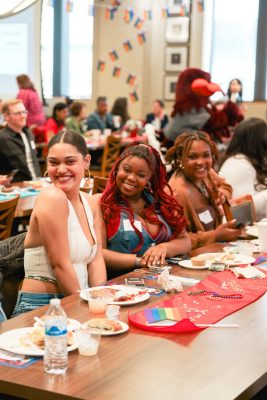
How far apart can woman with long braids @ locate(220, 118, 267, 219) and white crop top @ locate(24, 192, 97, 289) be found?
2.03 m

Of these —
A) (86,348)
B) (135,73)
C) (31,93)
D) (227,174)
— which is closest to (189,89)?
(227,174)

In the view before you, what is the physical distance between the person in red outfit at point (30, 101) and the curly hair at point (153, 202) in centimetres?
680

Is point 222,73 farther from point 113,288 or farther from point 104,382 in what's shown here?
point 104,382

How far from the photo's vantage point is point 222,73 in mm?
12922

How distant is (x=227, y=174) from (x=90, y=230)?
→ 1.99 meters

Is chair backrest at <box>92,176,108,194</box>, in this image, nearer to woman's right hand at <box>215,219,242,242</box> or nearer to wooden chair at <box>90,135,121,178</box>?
woman's right hand at <box>215,219,242,242</box>

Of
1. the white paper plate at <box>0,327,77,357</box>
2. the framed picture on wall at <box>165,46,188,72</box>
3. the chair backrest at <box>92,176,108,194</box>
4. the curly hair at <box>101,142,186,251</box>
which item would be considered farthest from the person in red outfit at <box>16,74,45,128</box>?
the white paper plate at <box>0,327,77,357</box>

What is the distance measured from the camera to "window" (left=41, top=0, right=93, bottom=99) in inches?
533

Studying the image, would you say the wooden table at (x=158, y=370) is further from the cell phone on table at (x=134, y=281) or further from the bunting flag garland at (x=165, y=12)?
the bunting flag garland at (x=165, y=12)

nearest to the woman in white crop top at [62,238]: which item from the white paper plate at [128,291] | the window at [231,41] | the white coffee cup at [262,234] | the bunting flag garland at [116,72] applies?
the white paper plate at [128,291]

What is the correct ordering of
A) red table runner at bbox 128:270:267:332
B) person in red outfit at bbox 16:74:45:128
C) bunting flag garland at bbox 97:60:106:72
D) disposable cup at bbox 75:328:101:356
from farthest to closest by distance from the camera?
bunting flag garland at bbox 97:60:106:72, person in red outfit at bbox 16:74:45:128, red table runner at bbox 128:270:267:332, disposable cup at bbox 75:328:101:356

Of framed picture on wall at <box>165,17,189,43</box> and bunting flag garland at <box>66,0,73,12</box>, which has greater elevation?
bunting flag garland at <box>66,0,73,12</box>

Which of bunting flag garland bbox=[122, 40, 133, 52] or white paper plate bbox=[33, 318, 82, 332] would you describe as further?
bunting flag garland bbox=[122, 40, 133, 52]

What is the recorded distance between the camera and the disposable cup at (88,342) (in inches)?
83.6
